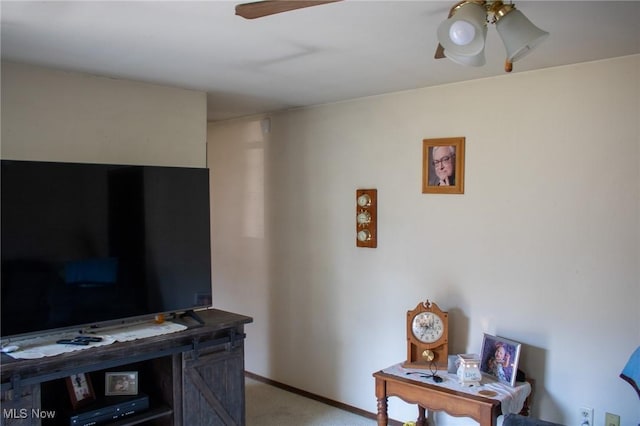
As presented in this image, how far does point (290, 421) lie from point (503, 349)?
160 centimetres

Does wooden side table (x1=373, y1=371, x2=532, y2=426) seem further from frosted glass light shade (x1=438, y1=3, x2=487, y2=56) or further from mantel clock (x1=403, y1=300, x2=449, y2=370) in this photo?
frosted glass light shade (x1=438, y1=3, x2=487, y2=56)

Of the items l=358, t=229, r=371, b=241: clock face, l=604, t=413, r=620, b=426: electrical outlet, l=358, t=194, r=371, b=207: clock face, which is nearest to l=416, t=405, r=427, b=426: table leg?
l=604, t=413, r=620, b=426: electrical outlet

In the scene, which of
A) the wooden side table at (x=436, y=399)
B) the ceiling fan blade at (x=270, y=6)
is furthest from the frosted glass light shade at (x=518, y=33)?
the wooden side table at (x=436, y=399)

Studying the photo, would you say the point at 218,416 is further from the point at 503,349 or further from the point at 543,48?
the point at 543,48

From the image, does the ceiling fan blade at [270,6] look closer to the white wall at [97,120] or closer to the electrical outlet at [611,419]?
the white wall at [97,120]

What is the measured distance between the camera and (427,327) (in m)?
3.01

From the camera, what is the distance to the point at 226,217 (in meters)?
4.59

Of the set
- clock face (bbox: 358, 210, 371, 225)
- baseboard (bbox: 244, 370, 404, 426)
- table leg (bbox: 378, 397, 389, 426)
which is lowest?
baseboard (bbox: 244, 370, 404, 426)

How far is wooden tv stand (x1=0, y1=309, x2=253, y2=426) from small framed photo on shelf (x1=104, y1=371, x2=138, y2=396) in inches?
2.0

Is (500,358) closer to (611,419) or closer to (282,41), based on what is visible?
(611,419)

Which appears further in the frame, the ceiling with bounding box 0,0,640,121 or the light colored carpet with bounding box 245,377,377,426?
the light colored carpet with bounding box 245,377,377,426

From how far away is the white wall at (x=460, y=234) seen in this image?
8.54ft

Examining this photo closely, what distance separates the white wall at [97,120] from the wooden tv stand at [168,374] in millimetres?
1042

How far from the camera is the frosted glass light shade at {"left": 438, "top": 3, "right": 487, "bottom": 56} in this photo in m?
1.52
